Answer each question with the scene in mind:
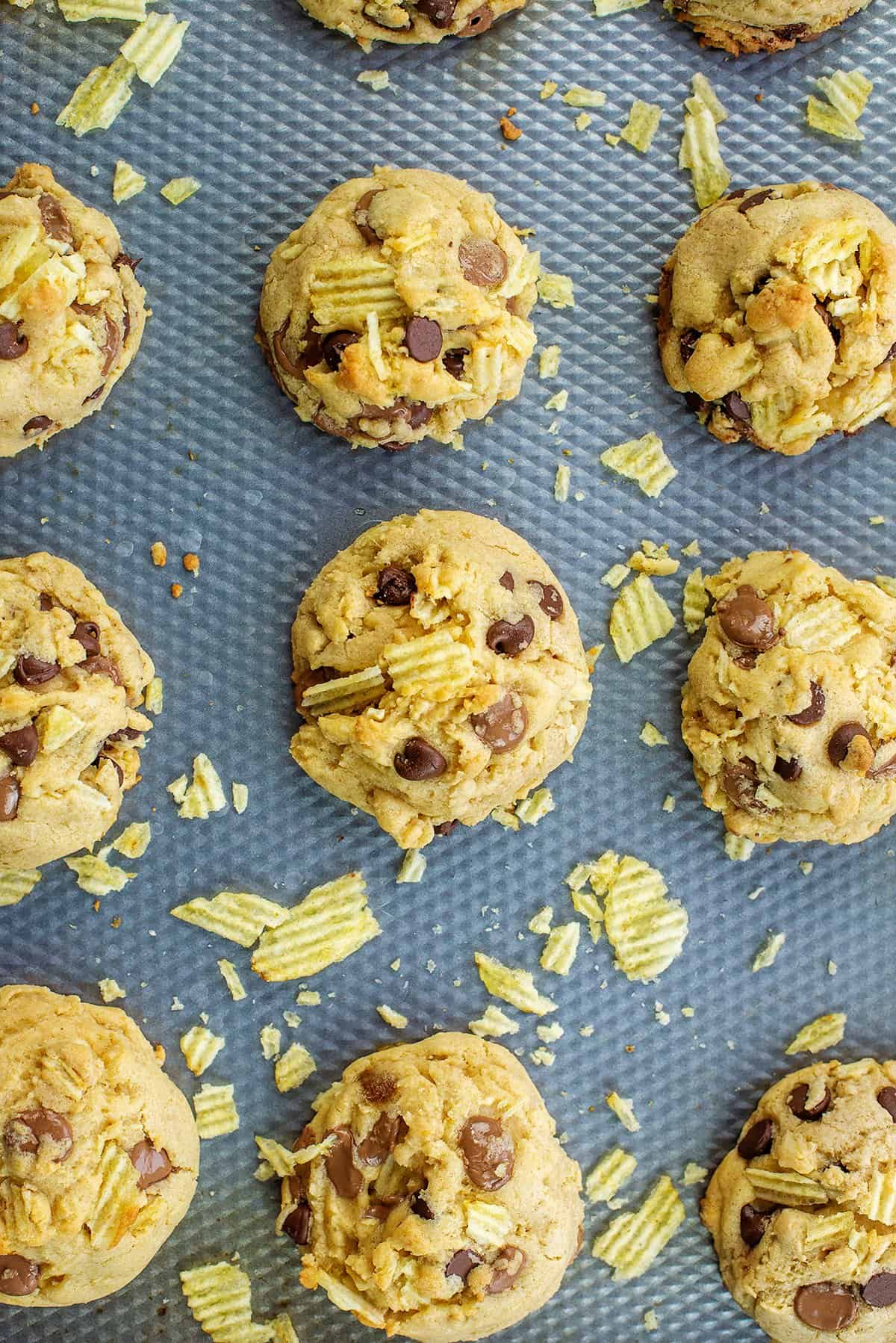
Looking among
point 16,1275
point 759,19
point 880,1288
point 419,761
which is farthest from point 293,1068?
point 759,19

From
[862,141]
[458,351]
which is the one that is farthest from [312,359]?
[862,141]

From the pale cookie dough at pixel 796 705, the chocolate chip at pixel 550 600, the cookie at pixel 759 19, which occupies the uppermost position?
the cookie at pixel 759 19

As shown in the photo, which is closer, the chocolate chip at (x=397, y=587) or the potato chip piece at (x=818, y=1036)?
the chocolate chip at (x=397, y=587)

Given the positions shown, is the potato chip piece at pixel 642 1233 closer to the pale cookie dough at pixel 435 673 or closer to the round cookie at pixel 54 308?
the pale cookie dough at pixel 435 673

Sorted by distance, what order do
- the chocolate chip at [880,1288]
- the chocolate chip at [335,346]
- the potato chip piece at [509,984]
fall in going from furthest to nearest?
1. the potato chip piece at [509,984]
2. the chocolate chip at [880,1288]
3. the chocolate chip at [335,346]

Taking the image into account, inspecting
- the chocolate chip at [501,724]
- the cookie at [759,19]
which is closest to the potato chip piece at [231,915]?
the chocolate chip at [501,724]

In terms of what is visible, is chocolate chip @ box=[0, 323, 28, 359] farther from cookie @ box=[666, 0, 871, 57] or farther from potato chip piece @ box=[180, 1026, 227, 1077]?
cookie @ box=[666, 0, 871, 57]

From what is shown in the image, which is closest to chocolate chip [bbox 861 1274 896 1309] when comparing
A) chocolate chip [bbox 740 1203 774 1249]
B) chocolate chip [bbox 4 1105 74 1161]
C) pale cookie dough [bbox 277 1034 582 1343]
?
chocolate chip [bbox 740 1203 774 1249]
